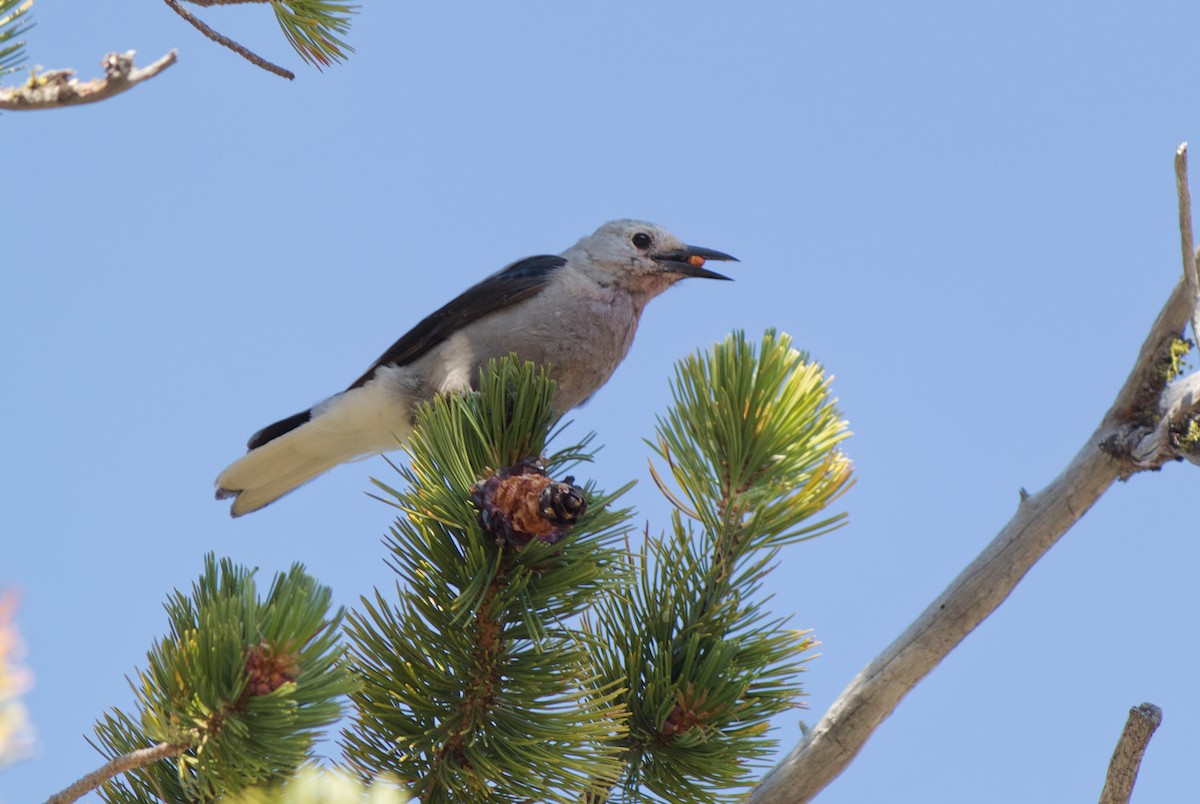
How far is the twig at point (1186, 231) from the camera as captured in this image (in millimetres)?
2104

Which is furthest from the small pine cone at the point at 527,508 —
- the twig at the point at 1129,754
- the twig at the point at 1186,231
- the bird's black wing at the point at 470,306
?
the bird's black wing at the point at 470,306

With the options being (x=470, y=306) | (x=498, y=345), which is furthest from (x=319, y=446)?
(x=498, y=345)

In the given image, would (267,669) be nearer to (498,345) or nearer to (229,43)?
(229,43)

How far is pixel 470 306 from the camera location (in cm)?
418

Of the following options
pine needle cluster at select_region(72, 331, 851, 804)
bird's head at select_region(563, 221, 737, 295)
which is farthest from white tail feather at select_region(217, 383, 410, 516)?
pine needle cluster at select_region(72, 331, 851, 804)

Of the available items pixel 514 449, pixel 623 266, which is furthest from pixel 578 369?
pixel 514 449

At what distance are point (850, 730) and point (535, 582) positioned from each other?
675mm

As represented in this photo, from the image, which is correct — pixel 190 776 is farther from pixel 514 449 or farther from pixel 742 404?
pixel 742 404

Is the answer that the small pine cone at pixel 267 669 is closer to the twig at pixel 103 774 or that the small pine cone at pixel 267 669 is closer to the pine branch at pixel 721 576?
the twig at pixel 103 774

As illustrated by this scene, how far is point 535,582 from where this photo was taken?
2109 millimetres

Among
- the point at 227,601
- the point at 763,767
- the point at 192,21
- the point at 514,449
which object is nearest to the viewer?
the point at 227,601

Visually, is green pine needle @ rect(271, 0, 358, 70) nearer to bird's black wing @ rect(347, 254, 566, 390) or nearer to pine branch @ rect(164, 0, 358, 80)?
pine branch @ rect(164, 0, 358, 80)

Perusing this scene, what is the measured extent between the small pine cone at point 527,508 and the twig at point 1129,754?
3.25ft

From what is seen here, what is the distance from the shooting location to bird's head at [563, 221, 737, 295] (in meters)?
4.36
